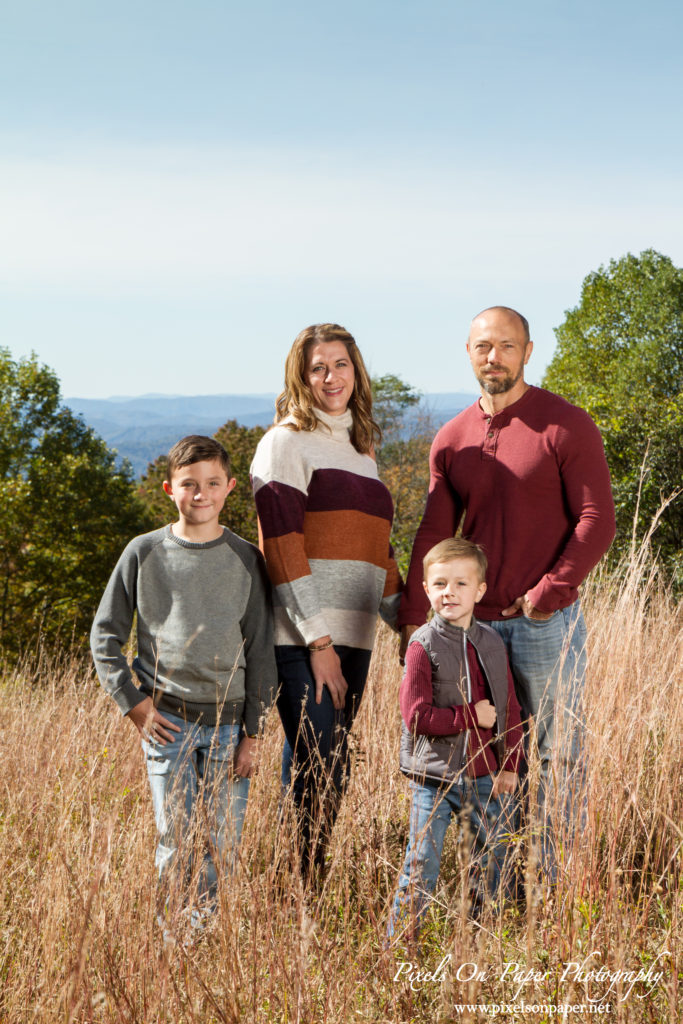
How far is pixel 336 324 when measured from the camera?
2795 millimetres

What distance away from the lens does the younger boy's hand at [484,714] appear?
2404mm

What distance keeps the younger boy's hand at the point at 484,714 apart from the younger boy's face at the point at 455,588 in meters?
0.23

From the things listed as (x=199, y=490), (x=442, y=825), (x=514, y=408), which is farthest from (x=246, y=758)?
(x=514, y=408)

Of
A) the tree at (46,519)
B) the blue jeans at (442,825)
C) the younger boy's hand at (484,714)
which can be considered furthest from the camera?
the tree at (46,519)

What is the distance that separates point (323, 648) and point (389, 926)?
81cm

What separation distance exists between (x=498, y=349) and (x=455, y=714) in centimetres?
116

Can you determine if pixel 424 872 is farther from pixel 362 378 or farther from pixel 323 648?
pixel 362 378

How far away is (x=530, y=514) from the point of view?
2.66 m

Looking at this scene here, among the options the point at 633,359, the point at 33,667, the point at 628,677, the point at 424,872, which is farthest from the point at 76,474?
the point at 633,359

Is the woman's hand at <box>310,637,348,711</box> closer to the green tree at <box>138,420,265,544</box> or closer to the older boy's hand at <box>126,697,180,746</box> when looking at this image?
the older boy's hand at <box>126,697,180,746</box>

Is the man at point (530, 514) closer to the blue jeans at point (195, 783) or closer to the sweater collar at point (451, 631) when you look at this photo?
Answer: the sweater collar at point (451, 631)

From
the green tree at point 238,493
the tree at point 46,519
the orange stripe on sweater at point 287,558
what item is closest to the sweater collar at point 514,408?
the orange stripe on sweater at point 287,558

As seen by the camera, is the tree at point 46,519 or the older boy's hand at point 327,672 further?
the tree at point 46,519

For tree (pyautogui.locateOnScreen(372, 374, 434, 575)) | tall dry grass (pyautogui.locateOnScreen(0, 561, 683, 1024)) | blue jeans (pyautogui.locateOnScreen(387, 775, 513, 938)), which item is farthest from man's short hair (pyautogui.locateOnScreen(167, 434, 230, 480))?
tree (pyautogui.locateOnScreen(372, 374, 434, 575))
